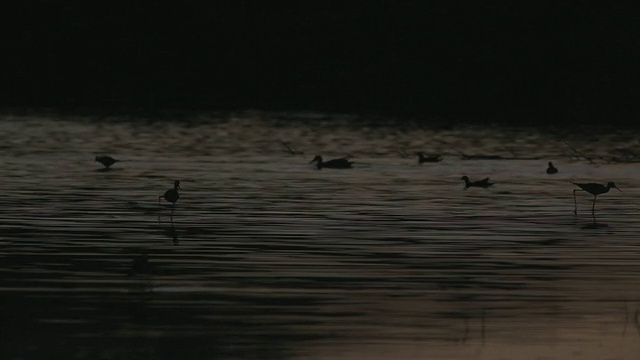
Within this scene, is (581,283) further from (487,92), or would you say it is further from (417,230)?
(487,92)

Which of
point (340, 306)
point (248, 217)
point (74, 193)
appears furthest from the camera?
point (74, 193)

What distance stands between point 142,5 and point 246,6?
195 inches

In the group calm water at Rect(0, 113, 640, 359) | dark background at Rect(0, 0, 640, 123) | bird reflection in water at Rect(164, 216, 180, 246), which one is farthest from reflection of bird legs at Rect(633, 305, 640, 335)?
dark background at Rect(0, 0, 640, 123)

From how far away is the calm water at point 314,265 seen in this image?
14297 mm

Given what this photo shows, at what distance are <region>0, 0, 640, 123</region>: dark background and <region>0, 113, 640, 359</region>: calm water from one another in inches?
1574

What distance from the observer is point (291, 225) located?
24.6 metres

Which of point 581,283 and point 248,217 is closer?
point 581,283

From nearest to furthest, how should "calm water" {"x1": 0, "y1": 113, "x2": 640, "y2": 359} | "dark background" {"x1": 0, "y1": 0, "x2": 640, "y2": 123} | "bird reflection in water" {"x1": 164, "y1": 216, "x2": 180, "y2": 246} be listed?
"calm water" {"x1": 0, "y1": 113, "x2": 640, "y2": 359}
"bird reflection in water" {"x1": 164, "y1": 216, "x2": 180, "y2": 246}
"dark background" {"x1": 0, "y1": 0, "x2": 640, "y2": 123}

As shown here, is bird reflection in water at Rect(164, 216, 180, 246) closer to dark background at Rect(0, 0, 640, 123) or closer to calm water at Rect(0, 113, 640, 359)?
calm water at Rect(0, 113, 640, 359)

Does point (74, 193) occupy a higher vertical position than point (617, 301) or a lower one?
lower

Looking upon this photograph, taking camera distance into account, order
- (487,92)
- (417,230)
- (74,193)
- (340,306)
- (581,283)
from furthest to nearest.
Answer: (487,92)
(74,193)
(417,230)
(581,283)
(340,306)

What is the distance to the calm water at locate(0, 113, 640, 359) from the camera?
14297mm

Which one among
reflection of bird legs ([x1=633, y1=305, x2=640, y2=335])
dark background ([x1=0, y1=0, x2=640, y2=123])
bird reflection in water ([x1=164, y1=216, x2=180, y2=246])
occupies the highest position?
reflection of bird legs ([x1=633, y1=305, x2=640, y2=335])

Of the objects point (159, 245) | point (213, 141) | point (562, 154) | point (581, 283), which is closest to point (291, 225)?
point (159, 245)
